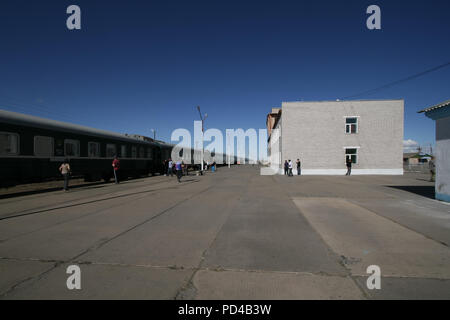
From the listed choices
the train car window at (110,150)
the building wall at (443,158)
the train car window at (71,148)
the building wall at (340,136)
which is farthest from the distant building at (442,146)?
the train car window at (110,150)

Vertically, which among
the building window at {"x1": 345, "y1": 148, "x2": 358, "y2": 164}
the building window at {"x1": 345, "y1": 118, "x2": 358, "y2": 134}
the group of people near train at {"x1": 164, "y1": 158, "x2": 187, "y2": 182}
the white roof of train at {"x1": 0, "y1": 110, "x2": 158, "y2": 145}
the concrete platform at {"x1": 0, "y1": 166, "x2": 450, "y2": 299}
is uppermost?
the building window at {"x1": 345, "y1": 118, "x2": 358, "y2": 134}

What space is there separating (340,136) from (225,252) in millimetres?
22033

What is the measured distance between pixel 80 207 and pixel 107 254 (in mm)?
4517

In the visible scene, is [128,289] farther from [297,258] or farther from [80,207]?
[80,207]

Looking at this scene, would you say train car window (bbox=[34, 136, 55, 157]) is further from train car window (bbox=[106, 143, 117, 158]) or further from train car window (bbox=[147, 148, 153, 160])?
train car window (bbox=[147, 148, 153, 160])

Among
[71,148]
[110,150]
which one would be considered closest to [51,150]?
[71,148]

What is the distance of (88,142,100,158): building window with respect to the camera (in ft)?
45.1

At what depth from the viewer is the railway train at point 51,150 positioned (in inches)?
364

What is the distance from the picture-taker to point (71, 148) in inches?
487

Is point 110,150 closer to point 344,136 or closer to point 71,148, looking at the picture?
point 71,148

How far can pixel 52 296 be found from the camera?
7.97 feet

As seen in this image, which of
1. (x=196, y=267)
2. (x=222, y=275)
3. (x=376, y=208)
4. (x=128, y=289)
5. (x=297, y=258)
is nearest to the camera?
(x=128, y=289)

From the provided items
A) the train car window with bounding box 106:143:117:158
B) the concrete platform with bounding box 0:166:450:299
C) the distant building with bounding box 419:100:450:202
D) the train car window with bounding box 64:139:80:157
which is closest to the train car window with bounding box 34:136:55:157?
the train car window with bounding box 64:139:80:157
